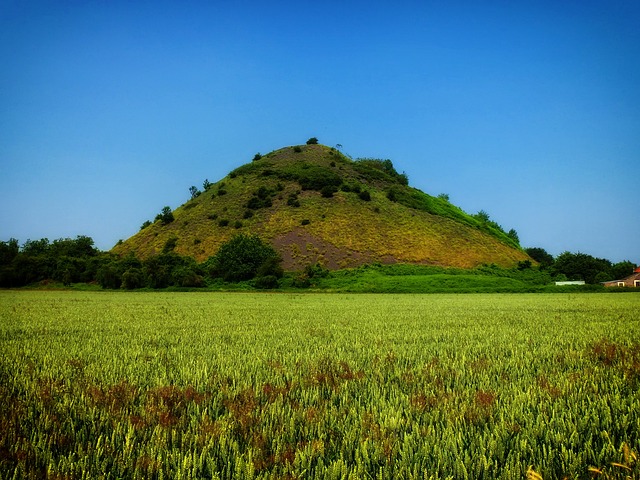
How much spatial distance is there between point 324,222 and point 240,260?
35.3m

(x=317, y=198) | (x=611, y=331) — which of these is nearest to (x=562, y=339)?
(x=611, y=331)

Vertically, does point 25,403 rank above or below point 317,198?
below

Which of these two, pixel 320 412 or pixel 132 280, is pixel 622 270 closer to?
pixel 132 280

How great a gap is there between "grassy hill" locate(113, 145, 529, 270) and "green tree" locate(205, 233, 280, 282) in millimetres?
14037

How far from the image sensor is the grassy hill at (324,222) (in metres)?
94.4

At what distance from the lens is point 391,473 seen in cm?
275

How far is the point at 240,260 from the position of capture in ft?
231

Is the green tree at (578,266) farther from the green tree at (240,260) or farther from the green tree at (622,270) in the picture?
the green tree at (240,260)

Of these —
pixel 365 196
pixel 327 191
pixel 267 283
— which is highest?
pixel 327 191

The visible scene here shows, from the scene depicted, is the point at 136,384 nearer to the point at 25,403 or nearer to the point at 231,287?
the point at 25,403

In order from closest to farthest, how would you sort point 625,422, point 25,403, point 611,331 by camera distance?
1. point 625,422
2. point 25,403
3. point 611,331

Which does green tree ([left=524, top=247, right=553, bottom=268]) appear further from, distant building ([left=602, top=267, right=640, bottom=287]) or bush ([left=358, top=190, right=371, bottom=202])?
bush ([left=358, top=190, right=371, bottom=202])

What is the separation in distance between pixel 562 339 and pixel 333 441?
813 cm

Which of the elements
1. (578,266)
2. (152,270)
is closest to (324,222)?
(152,270)
